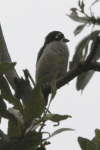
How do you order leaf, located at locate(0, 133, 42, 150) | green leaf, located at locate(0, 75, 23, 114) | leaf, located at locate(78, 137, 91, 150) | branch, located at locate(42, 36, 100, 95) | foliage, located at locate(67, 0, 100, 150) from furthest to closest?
1. foliage, located at locate(67, 0, 100, 150)
2. branch, located at locate(42, 36, 100, 95)
3. leaf, located at locate(78, 137, 91, 150)
4. green leaf, located at locate(0, 75, 23, 114)
5. leaf, located at locate(0, 133, 42, 150)

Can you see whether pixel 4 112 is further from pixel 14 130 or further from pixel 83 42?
pixel 83 42

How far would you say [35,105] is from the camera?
112cm

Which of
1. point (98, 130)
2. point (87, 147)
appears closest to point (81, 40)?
point (98, 130)

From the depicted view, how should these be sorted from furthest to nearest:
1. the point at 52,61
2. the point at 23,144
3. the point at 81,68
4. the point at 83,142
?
the point at 52,61 < the point at 81,68 < the point at 83,142 < the point at 23,144

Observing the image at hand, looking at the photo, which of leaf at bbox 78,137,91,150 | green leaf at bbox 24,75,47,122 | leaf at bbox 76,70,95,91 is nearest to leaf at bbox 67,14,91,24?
leaf at bbox 76,70,95,91

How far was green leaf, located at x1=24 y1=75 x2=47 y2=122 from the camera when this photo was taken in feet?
3.69

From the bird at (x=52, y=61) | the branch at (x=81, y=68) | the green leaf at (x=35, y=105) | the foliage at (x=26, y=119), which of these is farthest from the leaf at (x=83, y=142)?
the bird at (x=52, y=61)

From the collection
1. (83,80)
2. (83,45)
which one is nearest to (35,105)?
(83,80)

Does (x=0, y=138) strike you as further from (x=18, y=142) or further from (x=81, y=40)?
(x=81, y=40)

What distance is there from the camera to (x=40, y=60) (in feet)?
13.8

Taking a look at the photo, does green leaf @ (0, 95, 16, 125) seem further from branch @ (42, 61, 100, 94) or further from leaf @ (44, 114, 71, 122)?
branch @ (42, 61, 100, 94)

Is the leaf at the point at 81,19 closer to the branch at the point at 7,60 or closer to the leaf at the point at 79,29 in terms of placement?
the leaf at the point at 79,29

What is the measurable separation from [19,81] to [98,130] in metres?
0.80

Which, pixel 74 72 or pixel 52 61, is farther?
pixel 52 61
